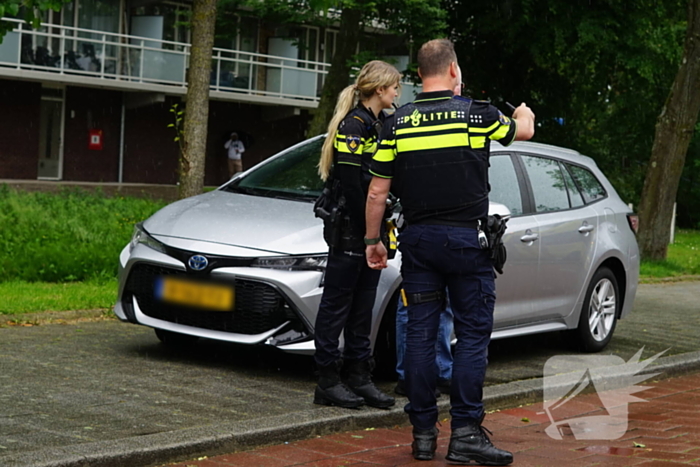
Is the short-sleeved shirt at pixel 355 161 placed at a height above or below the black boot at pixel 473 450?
above

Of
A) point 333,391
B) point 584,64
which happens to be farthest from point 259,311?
point 584,64

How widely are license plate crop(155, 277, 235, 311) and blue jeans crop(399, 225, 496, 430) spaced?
1627 millimetres

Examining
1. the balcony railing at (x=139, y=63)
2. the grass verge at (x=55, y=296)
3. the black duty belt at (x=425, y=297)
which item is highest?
the balcony railing at (x=139, y=63)

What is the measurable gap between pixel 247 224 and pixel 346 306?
1.11 m

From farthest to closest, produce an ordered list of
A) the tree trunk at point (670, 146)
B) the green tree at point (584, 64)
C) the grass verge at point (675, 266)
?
the green tree at point (584, 64) → the tree trunk at point (670, 146) → the grass verge at point (675, 266)

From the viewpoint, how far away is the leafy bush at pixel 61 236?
11.2 meters

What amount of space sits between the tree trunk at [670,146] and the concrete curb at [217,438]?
11.7 meters

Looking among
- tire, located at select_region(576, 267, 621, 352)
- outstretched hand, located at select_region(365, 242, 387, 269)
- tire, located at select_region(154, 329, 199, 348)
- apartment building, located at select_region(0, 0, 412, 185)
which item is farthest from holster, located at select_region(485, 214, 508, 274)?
apartment building, located at select_region(0, 0, 412, 185)

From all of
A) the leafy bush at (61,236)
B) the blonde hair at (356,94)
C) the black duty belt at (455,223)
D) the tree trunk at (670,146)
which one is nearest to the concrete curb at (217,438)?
the black duty belt at (455,223)

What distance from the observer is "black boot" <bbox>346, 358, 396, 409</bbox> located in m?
5.81

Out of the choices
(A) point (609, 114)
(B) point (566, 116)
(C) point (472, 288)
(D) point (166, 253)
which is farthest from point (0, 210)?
(A) point (609, 114)

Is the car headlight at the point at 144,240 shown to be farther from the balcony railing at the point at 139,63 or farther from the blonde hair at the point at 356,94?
the balcony railing at the point at 139,63

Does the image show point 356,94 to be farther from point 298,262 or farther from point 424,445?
point 424,445

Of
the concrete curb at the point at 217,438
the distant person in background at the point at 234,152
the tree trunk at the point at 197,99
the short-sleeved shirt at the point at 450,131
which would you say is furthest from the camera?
the distant person in background at the point at 234,152
